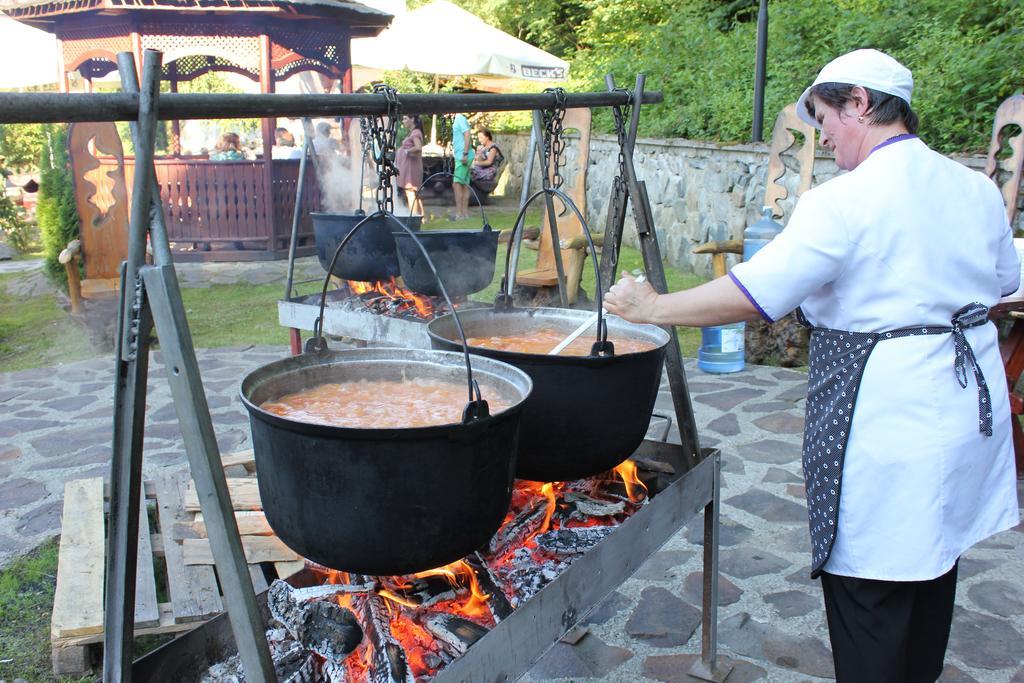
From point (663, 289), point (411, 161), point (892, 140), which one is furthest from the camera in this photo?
point (411, 161)

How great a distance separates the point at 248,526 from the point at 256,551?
0.14 metres

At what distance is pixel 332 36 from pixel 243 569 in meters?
13.1

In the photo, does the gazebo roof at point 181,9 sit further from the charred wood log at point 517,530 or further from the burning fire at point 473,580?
the charred wood log at point 517,530

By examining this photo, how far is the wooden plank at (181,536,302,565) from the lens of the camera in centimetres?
350

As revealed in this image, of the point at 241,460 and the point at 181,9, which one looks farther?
the point at 181,9

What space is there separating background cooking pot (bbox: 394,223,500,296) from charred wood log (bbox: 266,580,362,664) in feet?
8.87

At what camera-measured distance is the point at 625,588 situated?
3.87 m

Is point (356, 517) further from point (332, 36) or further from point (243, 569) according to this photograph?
point (332, 36)

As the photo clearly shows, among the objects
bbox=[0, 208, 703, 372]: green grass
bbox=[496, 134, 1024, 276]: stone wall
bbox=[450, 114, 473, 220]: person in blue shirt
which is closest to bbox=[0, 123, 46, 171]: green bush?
bbox=[0, 208, 703, 372]: green grass

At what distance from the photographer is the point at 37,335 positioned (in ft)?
27.6

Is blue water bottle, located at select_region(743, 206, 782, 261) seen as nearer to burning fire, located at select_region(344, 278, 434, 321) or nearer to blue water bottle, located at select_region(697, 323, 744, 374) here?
blue water bottle, located at select_region(697, 323, 744, 374)

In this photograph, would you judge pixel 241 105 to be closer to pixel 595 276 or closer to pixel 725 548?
pixel 595 276

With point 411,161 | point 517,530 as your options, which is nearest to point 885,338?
point 517,530

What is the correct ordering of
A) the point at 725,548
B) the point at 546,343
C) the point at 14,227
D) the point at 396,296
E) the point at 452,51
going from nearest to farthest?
the point at 546,343, the point at 725,548, the point at 396,296, the point at 14,227, the point at 452,51
